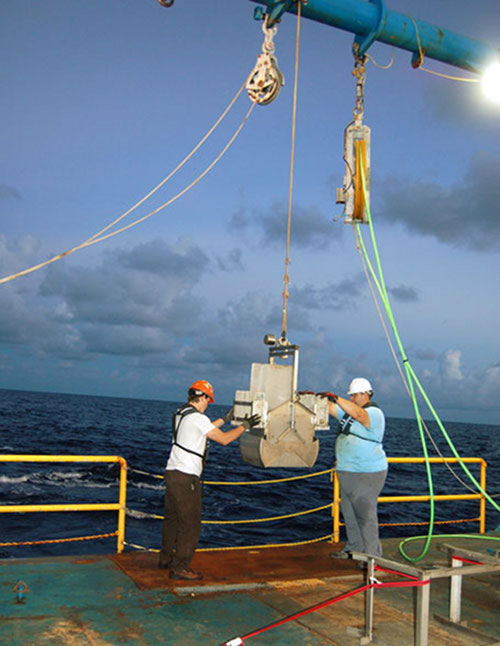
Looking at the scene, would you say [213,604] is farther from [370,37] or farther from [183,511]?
[370,37]

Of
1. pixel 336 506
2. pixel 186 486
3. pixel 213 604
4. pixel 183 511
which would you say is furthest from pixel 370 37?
pixel 213 604

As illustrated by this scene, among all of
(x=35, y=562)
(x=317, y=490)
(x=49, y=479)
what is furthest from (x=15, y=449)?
(x=35, y=562)

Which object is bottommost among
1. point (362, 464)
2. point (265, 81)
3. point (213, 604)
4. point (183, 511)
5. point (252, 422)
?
point (213, 604)

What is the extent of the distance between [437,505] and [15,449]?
24.0 meters

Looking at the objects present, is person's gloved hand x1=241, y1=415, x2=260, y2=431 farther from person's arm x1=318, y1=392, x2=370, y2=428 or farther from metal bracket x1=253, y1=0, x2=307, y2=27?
metal bracket x1=253, y1=0, x2=307, y2=27

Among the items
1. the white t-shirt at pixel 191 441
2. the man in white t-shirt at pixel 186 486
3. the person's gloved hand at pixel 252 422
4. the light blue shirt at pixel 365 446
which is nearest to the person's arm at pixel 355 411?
the light blue shirt at pixel 365 446

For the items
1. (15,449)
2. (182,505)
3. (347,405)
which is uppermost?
(347,405)

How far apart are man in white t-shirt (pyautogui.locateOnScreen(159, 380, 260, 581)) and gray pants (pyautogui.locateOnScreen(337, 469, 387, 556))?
179 cm

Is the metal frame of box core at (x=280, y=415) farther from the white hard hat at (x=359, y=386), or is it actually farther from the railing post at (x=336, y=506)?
the railing post at (x=336, y=506)

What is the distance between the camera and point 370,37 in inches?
261

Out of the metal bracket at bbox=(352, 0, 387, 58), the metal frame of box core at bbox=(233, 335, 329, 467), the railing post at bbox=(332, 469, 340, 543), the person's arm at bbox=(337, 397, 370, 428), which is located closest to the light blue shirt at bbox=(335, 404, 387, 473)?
the person's arm at bbox=(337, 397, 370, 428)

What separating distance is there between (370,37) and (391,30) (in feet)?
1.07

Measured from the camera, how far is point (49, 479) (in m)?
24.6

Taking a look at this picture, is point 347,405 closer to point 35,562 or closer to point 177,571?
point 177,571
